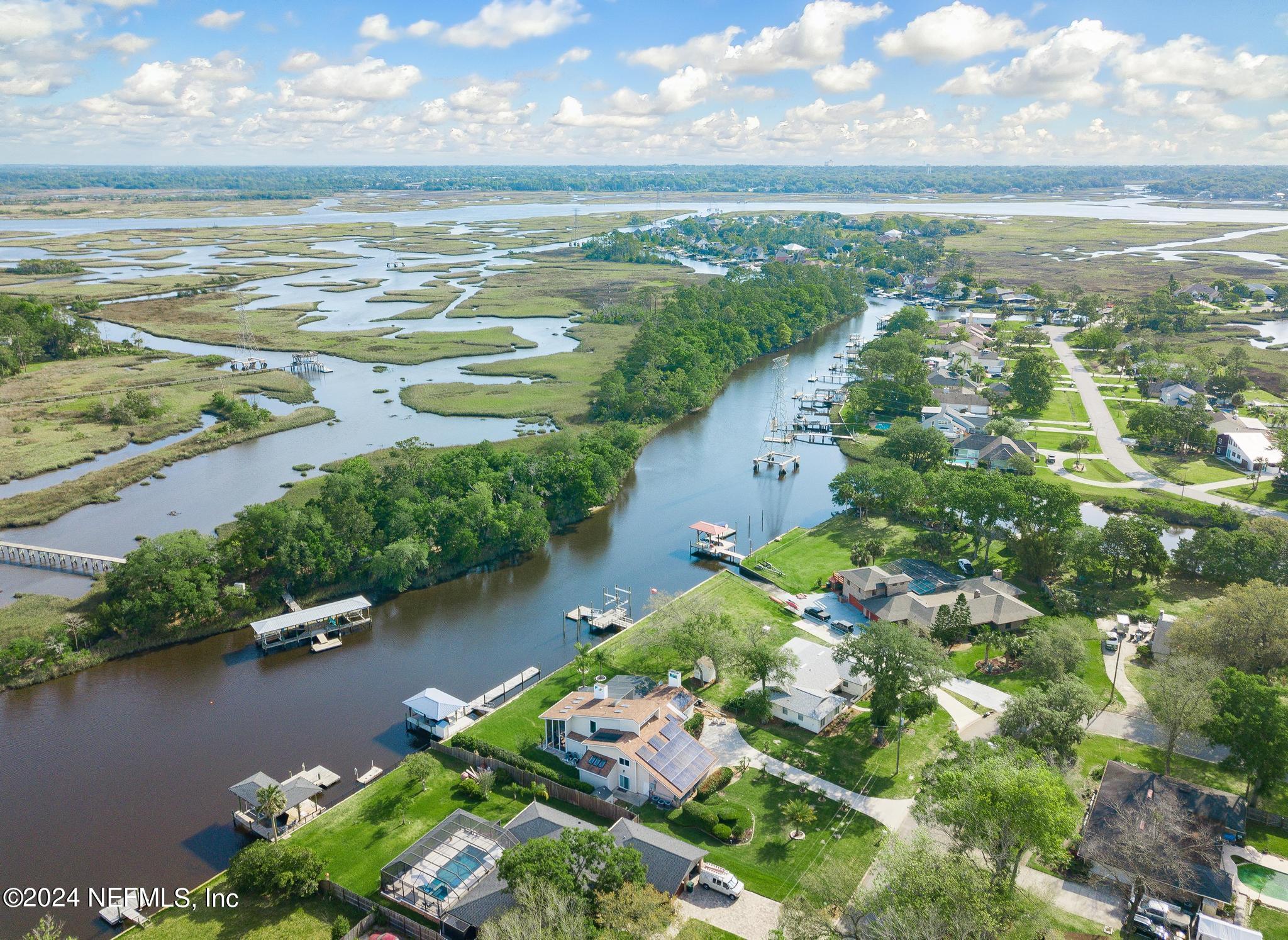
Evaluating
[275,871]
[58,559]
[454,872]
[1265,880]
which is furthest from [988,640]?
[58,559]

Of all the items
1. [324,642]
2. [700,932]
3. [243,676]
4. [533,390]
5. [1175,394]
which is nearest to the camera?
[700,932]

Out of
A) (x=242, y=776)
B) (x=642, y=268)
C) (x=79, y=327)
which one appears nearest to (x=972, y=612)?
(x=242, y=776)

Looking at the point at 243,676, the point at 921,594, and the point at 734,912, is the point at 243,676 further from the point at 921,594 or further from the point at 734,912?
the point at 921,594

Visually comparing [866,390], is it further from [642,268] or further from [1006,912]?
[642,268]

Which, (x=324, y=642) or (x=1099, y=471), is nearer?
(x=324, y=642)

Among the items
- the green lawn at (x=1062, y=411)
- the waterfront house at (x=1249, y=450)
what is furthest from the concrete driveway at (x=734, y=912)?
the green lawn at (x=1062, y=411)

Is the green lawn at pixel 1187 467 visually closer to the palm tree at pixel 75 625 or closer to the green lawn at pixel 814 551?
the green lawn at pixel 814 551
